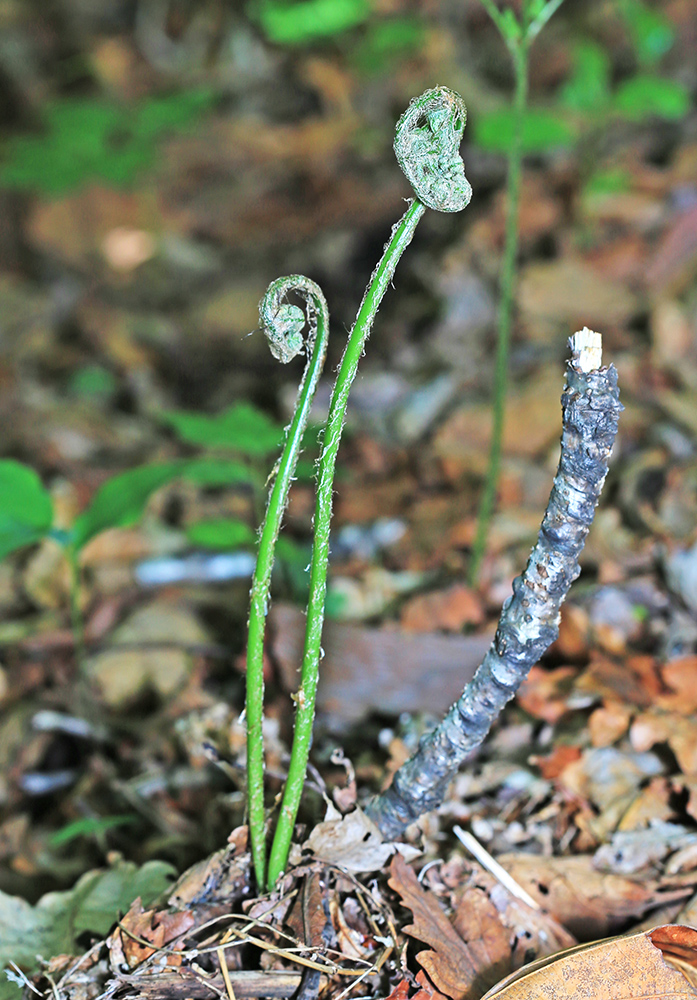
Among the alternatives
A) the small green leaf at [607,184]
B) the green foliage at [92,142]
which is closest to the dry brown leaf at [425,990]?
the small green leaf at [607,184]

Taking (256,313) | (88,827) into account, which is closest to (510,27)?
(88,827)

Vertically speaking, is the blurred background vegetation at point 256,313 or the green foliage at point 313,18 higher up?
the green foliage at point 313,18

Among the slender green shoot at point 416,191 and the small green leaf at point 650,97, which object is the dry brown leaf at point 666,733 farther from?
the small green leaf at point 650,97

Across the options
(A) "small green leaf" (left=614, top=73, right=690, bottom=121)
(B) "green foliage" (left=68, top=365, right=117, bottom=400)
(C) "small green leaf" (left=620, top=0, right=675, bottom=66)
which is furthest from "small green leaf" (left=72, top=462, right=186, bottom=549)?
(C) "small green leaf" (left=620, top=0, right=675, bottom=66)

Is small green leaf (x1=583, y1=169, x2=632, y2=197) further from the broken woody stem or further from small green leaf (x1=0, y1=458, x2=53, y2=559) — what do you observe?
the broken woody stem

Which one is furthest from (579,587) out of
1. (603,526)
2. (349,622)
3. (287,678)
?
(287,678)

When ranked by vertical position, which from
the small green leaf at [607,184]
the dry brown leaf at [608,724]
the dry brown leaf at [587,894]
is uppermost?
the small green leaf at [607,184]
